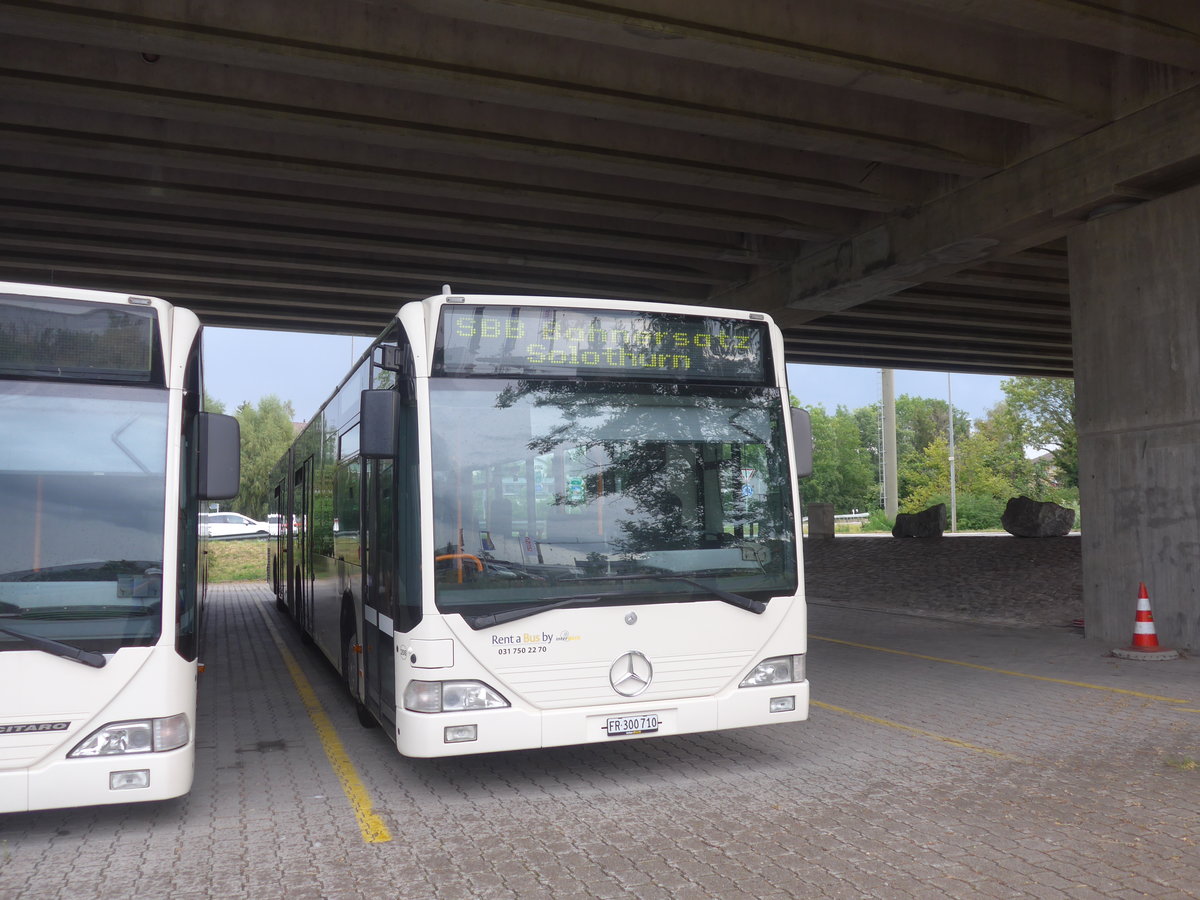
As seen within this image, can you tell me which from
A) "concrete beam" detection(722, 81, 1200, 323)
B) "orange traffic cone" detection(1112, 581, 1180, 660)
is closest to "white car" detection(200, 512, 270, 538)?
"concrete beam" detection(722, 81, 1200, 323)

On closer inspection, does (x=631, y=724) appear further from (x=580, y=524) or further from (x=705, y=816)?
(x=580, y=524)

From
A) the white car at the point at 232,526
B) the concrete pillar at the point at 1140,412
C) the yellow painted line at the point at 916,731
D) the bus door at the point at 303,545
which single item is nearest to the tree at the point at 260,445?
the white car at the point at 232,526

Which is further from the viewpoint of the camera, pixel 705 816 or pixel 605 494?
pixel 605 494

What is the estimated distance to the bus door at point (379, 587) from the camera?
6.53m

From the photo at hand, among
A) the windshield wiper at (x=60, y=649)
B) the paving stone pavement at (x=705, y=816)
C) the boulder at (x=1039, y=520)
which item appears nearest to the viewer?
the paving stone pavement at (x=705, y=816)

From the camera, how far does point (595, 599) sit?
20.1ft

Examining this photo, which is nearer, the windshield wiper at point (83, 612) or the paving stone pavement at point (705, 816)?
the paving stone pavement at point (705, 816)

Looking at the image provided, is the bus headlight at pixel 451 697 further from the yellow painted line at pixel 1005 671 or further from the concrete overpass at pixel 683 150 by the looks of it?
the concrete overpass at pixel 683 150

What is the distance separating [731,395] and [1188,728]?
14.7 feet

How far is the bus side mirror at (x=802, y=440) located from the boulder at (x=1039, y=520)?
20508 mm

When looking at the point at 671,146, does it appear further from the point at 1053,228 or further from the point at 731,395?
the point at 731,395

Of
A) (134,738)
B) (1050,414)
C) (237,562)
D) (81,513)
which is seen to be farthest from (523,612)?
(1050,414)

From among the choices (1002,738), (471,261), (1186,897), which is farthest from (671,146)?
(1186,897)

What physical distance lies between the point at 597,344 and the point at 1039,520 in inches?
863
